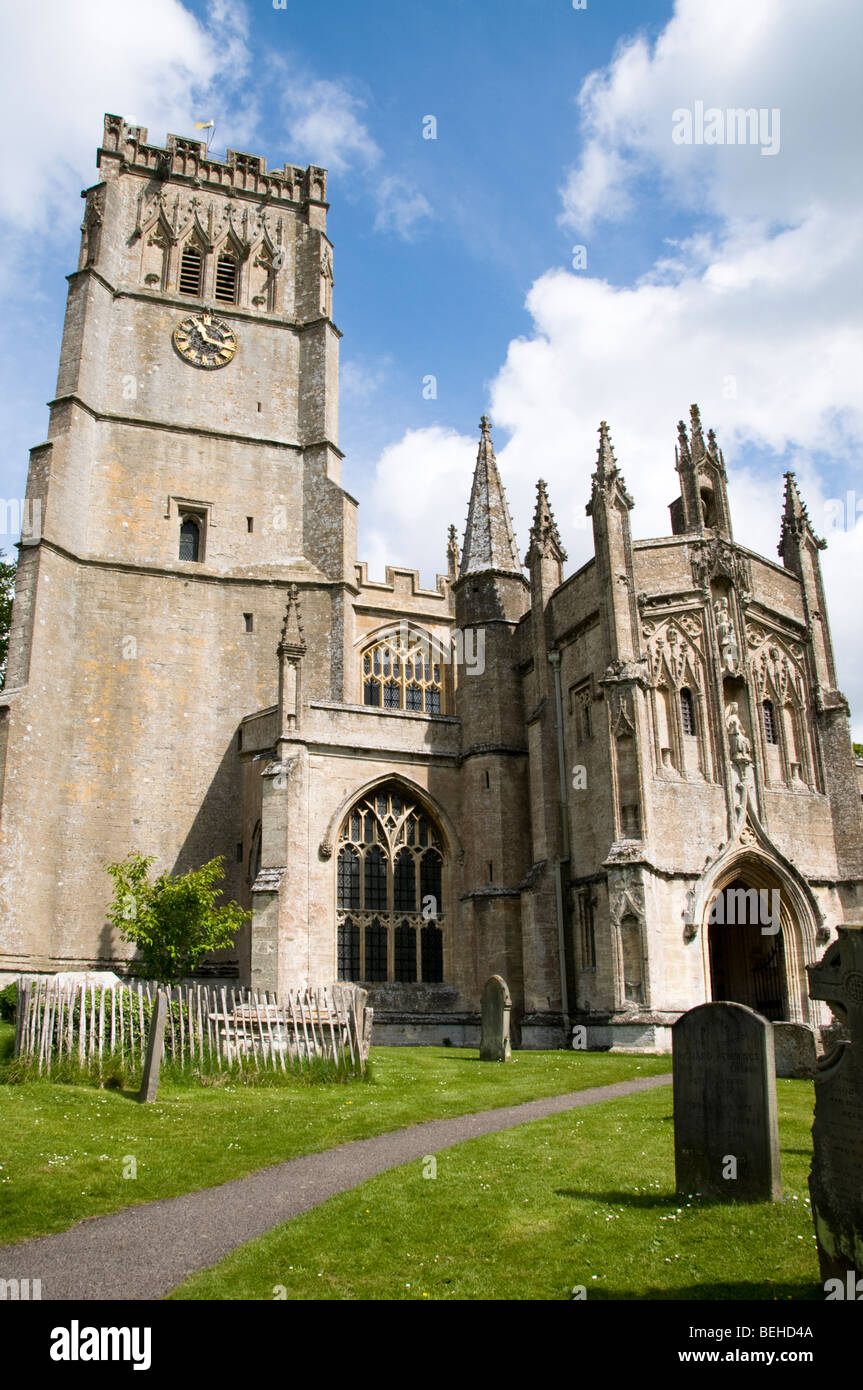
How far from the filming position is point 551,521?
92.9ft

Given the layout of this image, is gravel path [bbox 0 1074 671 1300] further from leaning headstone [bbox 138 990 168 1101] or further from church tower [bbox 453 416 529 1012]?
church tower [bbox 453 416 529 1012]

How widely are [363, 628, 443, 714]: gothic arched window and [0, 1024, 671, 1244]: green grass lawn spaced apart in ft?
56.8

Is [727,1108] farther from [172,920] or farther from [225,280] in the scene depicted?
[225,280]

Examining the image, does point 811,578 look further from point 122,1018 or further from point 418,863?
point 122,1018

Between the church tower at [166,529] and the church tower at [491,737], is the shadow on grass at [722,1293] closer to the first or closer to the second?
the church tower at [491,737]

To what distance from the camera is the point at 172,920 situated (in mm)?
23781

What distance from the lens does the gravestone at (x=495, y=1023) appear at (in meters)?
18.9

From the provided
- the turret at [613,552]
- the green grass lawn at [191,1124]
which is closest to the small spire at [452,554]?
the turret at [613,552]

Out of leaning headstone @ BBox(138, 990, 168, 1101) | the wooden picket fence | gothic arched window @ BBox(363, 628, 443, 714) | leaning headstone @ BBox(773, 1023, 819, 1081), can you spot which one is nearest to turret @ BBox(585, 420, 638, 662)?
leaning headstone @ BBox(773, 1023, 819, 1081)

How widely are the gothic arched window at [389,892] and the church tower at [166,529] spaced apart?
168 inches

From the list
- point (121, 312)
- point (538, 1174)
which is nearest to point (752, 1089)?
point (538, 1174)

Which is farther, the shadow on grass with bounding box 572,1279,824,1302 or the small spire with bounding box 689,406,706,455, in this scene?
the small spire with bounding box 689,406,706,455

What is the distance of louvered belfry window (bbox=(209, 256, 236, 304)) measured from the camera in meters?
36.2
